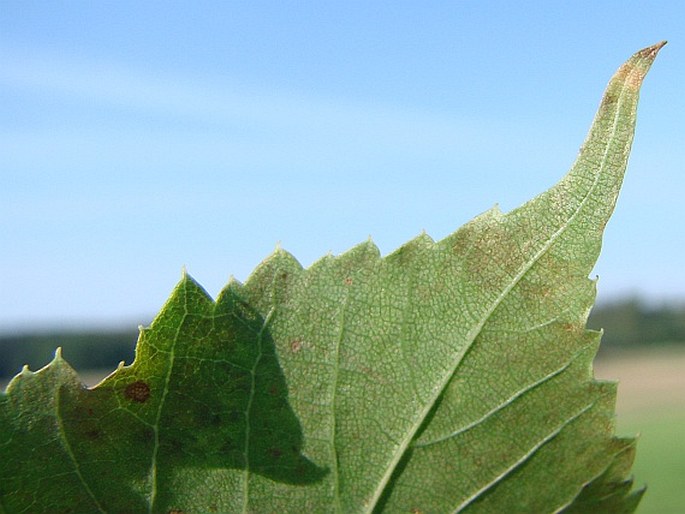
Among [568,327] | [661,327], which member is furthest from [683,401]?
[568,327]

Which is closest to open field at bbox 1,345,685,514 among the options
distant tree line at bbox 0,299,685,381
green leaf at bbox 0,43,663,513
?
distant tree line at bbox 0,299,685,381

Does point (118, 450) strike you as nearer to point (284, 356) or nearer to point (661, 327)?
point (284, 356)

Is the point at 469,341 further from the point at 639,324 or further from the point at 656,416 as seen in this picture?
the point at 639,324

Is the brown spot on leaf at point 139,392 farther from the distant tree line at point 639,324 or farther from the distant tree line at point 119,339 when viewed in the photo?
the distant tree line at point 639,324

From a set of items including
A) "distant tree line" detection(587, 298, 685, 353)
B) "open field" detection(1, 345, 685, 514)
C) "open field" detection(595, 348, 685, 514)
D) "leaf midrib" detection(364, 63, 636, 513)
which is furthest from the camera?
"distant tree line" detection(587, 298, 685, 353)

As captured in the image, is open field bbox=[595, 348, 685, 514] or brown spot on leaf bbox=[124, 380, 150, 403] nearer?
brown spot on leaf bbox=[124, 380, 150, 403]

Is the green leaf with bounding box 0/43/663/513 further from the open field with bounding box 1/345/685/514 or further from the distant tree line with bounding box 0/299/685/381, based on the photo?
the distant tree line with bounding box 0/299/685/381
